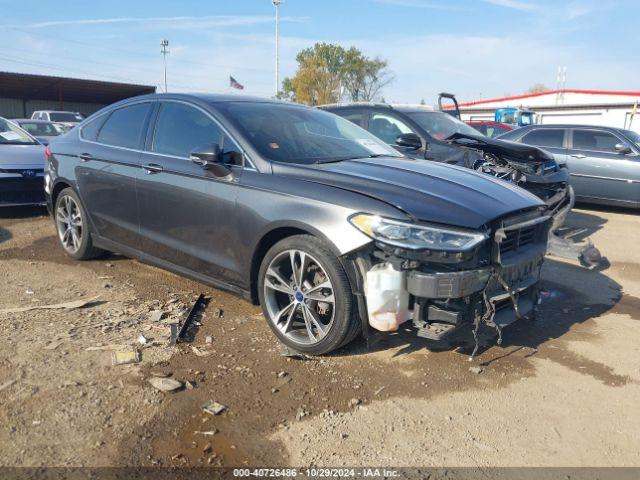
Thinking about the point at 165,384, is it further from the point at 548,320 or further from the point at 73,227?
the point at 73,227

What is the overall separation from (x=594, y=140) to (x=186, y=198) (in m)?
8.58

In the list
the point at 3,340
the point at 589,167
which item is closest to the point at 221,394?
the point at 3,340

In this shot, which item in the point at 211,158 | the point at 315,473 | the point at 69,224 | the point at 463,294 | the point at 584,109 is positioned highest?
the point at 584,109

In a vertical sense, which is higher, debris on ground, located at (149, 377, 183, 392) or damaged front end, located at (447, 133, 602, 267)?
damaged front end, located at (447, 133, 602, 267)

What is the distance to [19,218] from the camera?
8.02 m

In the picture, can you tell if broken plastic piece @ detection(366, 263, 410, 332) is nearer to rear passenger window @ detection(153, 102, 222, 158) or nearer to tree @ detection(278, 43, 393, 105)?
rear passenger window @ detection(153, 102, 222, 158)

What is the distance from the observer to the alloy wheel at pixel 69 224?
18.7 feet

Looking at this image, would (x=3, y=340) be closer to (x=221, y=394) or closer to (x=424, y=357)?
(x=221, y=394)

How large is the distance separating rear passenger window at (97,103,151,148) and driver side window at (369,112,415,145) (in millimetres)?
3911

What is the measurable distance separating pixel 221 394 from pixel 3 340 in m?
1.72

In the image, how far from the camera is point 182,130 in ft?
14.7

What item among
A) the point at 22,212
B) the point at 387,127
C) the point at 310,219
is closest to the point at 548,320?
the point at 310,219

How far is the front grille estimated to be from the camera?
3.52 meters

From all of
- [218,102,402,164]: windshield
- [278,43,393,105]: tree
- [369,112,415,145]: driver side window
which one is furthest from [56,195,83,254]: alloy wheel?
[278,43,393,105]: tree
